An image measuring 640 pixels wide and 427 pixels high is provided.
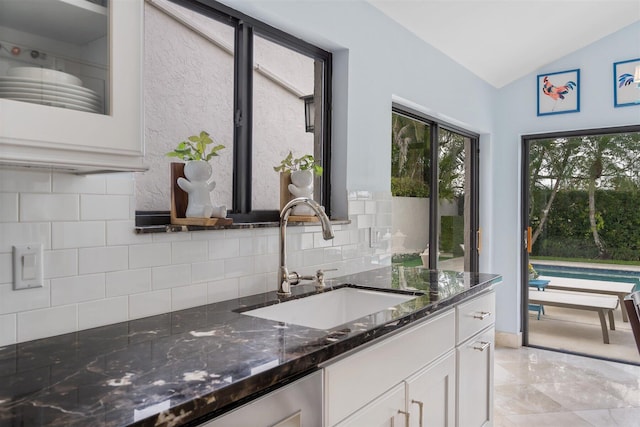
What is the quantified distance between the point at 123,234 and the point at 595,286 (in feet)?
13.1

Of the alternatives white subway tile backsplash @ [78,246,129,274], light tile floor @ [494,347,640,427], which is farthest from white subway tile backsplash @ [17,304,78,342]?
light tile floor @ [494,347,640,427]

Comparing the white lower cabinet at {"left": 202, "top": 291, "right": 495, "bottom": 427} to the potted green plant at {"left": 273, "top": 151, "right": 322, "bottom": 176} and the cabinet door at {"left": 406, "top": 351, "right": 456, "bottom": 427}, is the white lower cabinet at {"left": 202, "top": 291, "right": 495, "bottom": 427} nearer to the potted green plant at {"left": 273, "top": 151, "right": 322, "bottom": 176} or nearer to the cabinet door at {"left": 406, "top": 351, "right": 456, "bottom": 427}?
the cabinet door at {"left": 406, "top": 351, "right": 456, "bottom": 427}

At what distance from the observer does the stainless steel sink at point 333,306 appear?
6.04 ft

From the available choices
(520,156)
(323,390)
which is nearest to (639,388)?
(520,156)

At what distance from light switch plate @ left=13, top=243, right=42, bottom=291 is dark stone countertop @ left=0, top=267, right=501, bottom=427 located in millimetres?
155

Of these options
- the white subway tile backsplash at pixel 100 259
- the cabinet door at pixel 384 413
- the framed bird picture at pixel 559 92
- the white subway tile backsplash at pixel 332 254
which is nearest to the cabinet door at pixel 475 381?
the cabinet door at pixel 384 413

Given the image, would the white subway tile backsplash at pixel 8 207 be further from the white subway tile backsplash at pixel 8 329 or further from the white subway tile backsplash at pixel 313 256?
the white subway tile backsplash at pixel 313 256

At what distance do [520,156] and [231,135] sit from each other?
10.7 feet

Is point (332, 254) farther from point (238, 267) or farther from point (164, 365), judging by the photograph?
point (164, 365)

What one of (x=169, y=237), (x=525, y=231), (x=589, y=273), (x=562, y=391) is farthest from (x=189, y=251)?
(x=589, y=273)

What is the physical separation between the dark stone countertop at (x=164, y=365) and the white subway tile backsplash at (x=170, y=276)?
0.10m

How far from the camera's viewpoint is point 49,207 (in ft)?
4.26

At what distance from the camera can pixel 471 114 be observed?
13.1 ft

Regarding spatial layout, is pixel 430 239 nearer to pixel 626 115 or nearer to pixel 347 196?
pixel 347 196
